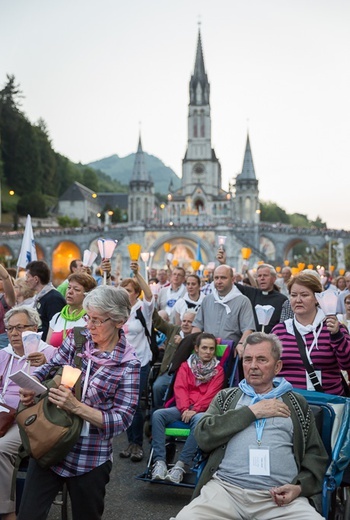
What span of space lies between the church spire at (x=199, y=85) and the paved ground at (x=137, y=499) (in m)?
80.4

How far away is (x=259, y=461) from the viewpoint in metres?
3.18

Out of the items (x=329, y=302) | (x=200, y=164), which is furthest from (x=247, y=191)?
(x=329, y=302)

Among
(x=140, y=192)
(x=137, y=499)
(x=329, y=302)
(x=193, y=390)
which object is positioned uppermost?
(x=140, y=192)

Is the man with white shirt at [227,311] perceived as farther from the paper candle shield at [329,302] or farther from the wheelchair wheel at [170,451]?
the paper candle shield at [329,302]

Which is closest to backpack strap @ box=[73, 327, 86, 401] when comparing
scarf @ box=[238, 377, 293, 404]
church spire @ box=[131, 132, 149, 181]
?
scarf @ box=[238, 377, 293, 404]

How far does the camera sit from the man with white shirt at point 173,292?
8844 millimetres

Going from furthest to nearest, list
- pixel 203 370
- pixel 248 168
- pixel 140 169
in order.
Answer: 1. pixel 140 169
2. pixel 248 168
3. pixel 203 370

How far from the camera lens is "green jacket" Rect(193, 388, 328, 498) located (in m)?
3.19

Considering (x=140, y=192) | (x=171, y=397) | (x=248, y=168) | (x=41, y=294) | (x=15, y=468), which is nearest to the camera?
(x=15, y=468)

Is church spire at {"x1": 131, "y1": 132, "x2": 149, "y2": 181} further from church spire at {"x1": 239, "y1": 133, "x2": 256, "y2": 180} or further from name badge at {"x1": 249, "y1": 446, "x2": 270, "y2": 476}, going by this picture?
name badge at {"x1": 249, "y1": 446, "x2": 270, "y2": 476}

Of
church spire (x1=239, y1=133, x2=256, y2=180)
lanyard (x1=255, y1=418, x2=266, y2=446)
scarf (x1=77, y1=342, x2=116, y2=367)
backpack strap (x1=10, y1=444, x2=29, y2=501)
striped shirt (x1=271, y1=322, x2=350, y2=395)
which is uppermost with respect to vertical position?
church spire (x1=239, y1=133, x2=256, y2=180)

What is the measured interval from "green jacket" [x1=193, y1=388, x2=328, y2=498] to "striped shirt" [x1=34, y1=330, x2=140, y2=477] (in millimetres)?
481

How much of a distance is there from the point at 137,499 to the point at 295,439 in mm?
2095

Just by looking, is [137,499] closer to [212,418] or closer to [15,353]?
[15,353]
